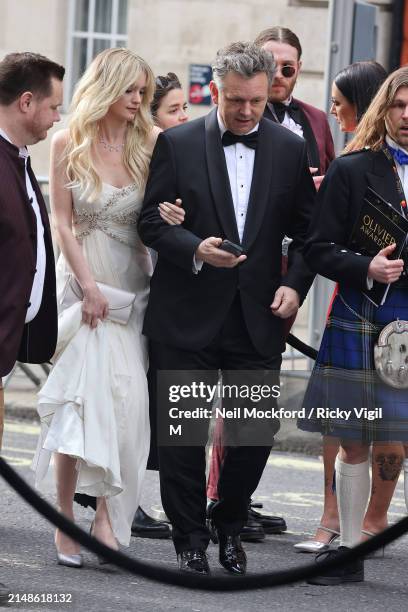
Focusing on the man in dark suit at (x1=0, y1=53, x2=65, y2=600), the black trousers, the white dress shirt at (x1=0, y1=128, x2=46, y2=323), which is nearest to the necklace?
the man in dark suit at (x1=0, y1=53, x2=65, y2=600)

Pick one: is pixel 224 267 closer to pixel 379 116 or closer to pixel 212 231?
pixel 212 231

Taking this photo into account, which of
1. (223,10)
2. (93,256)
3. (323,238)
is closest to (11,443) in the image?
(93,256)

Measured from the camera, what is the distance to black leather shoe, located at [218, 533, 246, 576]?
17.7 ft

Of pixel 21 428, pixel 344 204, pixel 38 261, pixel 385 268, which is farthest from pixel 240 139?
pixel 21 428

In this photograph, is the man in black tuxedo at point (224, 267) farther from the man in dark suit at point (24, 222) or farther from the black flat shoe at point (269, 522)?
the black flat shoe at point (269, 522)

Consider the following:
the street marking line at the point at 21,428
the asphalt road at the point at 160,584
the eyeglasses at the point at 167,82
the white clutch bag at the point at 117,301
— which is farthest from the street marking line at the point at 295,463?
the white clutch bag at the point at 117,301

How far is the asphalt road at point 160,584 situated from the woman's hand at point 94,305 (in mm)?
958

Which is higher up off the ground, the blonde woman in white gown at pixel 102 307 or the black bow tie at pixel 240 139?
the black bow tie at pixel 240 139

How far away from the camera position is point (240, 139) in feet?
17.5

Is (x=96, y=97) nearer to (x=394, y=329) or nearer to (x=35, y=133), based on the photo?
(x=35, y=133)

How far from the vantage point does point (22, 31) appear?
50.2ft

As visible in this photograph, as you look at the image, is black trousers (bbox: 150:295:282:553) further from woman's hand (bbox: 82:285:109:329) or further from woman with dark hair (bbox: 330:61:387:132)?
woman with dark hair (bbox: 330:61:387:132)

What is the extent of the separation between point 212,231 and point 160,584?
132cm

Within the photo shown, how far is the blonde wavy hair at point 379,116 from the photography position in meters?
5.18
